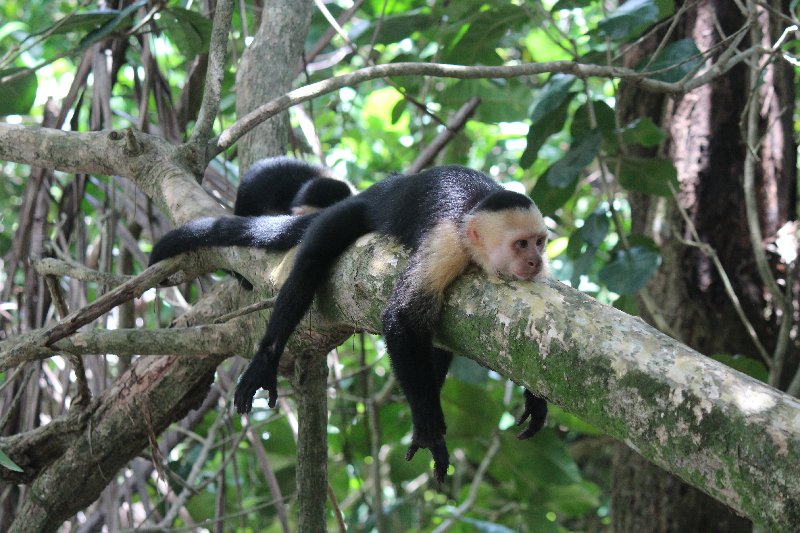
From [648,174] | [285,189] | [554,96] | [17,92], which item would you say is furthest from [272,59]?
[648,174]

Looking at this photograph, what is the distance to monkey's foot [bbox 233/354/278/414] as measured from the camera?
2277 mm

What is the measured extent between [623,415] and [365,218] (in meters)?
1.30

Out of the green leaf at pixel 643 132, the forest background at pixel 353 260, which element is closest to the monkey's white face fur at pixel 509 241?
the forest background at pixel 353 260

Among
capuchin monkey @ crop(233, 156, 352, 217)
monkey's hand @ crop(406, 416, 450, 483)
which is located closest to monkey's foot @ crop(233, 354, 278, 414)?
monkey's hand @ crop(406, 416, 450, 483)

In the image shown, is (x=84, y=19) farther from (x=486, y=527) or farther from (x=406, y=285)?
(x=486, y=527)

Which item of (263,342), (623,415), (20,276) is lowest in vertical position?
(20,276)

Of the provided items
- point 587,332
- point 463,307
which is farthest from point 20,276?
point 587,332

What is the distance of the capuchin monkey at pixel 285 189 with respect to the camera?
3.26m

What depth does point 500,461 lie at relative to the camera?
4043 millimetres

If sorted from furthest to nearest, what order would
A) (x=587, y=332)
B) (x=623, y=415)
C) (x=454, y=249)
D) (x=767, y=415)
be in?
(x=454, y=249)
(x=587, y=332)
(x=623, y=415)
(x=767, y=415)

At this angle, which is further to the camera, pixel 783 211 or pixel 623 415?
pixel 783 211

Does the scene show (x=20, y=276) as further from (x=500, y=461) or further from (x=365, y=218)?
(x=365, y=218)

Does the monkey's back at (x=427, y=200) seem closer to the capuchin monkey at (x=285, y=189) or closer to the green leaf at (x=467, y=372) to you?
the capuchin monkey at (x=285, y=189)

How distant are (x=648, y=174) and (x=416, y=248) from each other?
1.50 m
